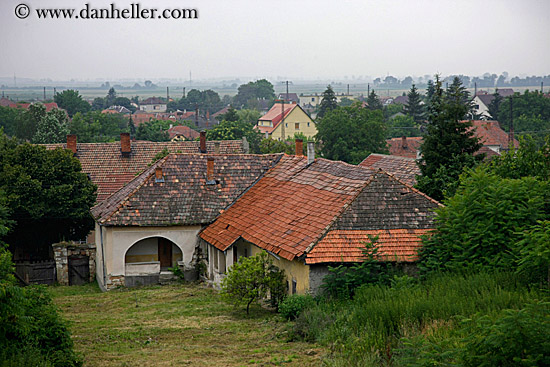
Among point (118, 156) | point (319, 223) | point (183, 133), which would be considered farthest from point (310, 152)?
point (183, 133)

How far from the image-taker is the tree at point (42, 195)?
95.0ft

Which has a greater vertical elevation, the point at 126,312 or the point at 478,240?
the point at 478,240

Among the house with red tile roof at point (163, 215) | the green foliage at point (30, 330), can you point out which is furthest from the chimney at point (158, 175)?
the green foliage at point (30, 330)

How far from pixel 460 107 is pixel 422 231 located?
24.3ft

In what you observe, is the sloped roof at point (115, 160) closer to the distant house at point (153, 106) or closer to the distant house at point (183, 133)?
the distant house at point (183, 133)

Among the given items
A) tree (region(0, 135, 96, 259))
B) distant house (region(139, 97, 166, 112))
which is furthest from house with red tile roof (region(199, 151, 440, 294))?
distant house (region(139, 97, 166, 112))

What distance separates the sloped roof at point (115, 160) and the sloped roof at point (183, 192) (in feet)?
32.6

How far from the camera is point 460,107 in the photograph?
25688mm

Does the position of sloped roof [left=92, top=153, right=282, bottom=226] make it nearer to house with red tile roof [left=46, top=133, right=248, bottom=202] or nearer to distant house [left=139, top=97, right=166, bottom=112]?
house with red tile roof [left=46, top=133, right=248, bottom=202]

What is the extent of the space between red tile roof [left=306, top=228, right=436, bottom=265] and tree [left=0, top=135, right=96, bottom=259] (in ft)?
49.2

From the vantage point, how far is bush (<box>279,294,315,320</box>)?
17484 mm

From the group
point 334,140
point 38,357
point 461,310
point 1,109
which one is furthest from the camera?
point 1,109

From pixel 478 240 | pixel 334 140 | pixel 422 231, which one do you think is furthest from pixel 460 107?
pixel 334 140

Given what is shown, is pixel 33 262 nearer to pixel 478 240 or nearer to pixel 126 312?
pixel 126 312
